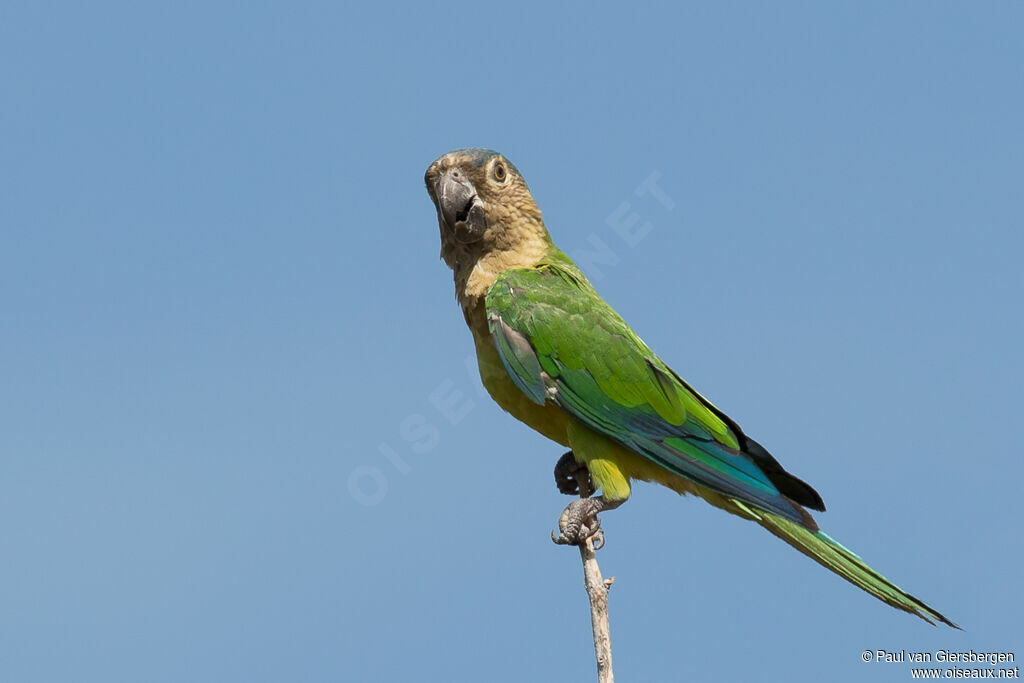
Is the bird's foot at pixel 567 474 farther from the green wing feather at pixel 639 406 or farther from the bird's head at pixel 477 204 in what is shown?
the bird's head at pixel 477 204

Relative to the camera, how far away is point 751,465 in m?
6.80

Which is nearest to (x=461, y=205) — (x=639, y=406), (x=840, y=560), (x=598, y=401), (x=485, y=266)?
(x=485, y=266)

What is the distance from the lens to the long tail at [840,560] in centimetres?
646

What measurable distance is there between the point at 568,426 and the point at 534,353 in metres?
0.58

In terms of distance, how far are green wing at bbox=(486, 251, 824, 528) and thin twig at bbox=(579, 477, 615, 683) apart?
3.08ft

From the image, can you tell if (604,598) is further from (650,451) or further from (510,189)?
(510,189)

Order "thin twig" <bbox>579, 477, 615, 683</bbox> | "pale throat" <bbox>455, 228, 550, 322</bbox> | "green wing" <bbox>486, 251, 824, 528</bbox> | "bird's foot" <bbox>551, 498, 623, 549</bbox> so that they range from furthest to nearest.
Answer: "pale throat" <bbox>455, 228, 550, 322</bbox>, "green wing" <bbox>486, 251, 824, 528</bbox>, "bird's foot" <bbox>551, 498, 623, 549</bbox>, "thin twig" <bbox>579, 477, 615, 683</bbox>

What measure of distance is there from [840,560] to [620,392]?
1930mm

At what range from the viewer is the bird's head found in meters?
7.41

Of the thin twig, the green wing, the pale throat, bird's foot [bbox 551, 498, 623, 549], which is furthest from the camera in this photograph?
the pale throat

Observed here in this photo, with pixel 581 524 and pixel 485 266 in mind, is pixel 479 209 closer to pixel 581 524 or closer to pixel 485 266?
pixel 485 266

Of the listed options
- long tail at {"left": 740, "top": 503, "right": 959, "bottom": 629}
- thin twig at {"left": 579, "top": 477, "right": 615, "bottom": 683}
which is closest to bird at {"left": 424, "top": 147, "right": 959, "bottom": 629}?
long tail at {"left": 740, "top": 503, "right": 959, "bottom": 629}

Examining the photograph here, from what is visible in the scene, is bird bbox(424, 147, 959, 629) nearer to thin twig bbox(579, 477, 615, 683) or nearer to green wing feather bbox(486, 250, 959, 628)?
green wing feather bbox(486, 250, 959, 628)

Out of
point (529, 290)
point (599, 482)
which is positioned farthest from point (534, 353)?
point (599, 482)
